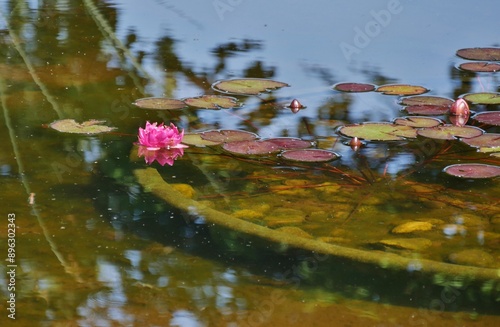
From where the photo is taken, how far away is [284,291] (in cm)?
235

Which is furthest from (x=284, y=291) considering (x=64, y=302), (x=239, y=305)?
(x=64, y=302)

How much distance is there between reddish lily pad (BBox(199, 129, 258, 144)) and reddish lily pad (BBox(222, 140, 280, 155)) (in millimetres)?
45

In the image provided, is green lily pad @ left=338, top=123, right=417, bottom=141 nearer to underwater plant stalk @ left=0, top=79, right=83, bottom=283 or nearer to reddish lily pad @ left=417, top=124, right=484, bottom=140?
reddish lily pad @ left=417, top=124, right=484, bottom=140

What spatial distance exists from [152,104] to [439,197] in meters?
1.35

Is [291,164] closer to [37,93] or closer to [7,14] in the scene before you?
[37,93]

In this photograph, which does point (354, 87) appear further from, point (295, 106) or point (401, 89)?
point (295, 106)

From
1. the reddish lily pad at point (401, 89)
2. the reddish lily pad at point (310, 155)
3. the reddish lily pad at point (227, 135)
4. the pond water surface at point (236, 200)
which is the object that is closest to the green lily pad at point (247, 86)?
the pond water surface at point (236, 200)

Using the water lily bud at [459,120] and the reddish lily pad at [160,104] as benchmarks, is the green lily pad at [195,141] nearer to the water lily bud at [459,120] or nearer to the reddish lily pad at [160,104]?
the reddish lily pad at [160,104]

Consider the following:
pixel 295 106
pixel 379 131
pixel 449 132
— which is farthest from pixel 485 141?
pixel 295 106

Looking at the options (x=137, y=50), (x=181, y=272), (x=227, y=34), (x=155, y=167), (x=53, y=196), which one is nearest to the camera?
(x=181, y=272)

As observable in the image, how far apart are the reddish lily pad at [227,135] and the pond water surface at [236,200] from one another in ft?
0.21

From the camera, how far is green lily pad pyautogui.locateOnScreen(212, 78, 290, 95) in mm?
4059

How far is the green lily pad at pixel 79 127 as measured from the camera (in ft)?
11.5

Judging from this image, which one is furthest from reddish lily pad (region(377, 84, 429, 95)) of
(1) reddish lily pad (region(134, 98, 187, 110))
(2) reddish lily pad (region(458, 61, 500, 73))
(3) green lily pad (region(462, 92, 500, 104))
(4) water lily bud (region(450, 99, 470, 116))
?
(1) reddish lily pad (region(134, 98, 187, 110))
